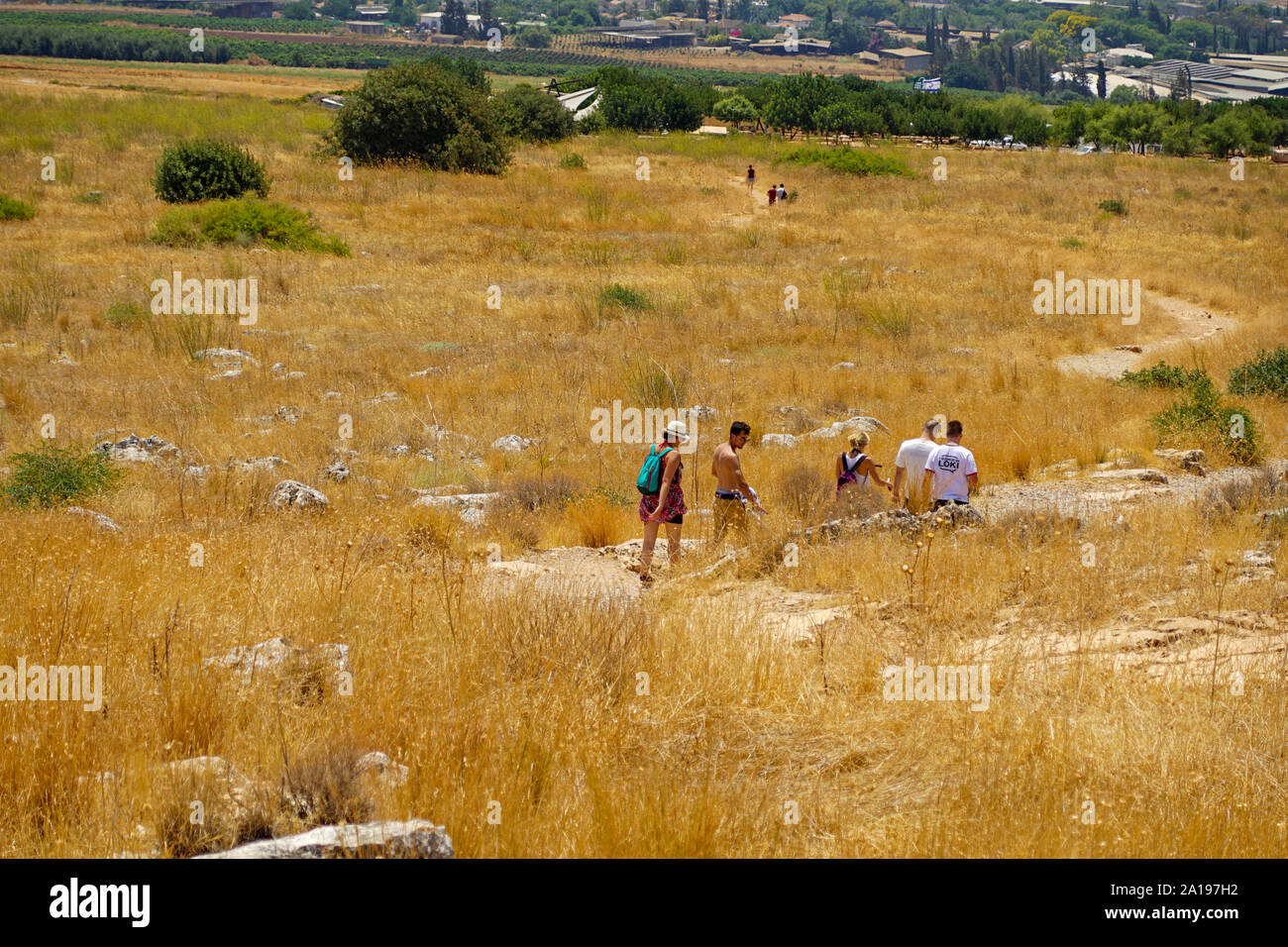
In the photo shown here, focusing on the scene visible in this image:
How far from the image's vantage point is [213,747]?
4238 mm

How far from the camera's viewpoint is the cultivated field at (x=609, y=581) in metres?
3.93

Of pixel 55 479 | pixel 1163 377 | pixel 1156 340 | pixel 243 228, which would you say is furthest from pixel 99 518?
pixel 1156 340

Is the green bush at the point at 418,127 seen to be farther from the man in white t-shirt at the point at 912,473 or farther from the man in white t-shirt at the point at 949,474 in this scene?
the man in white t-shirt at the point at 949,474

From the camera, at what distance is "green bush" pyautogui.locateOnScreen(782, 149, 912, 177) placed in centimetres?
4188

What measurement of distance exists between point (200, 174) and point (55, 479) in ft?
64.9

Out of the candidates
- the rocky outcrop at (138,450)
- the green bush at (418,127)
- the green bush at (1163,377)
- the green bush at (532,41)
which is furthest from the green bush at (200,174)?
the green bush at (532,41)

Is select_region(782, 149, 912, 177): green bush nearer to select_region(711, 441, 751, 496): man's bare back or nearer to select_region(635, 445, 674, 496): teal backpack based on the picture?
select_region(711, 441, 751, 496): man's bare back

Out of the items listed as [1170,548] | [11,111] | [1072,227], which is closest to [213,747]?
[1170,548]

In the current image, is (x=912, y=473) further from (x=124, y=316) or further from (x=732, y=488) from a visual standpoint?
(x=124, y=316)

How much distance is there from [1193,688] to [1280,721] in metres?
0.50

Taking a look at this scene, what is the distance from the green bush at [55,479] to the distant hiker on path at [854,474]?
6.10 metres

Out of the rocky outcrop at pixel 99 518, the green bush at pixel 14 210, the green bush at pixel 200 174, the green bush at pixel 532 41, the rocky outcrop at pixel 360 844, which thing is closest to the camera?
the rocky outcrop at pixel 360 844

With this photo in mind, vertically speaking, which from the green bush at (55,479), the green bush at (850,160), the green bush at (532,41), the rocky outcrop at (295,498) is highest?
the green bush at (532,41)

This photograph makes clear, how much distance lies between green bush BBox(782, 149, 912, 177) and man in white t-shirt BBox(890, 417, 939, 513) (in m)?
34.7
